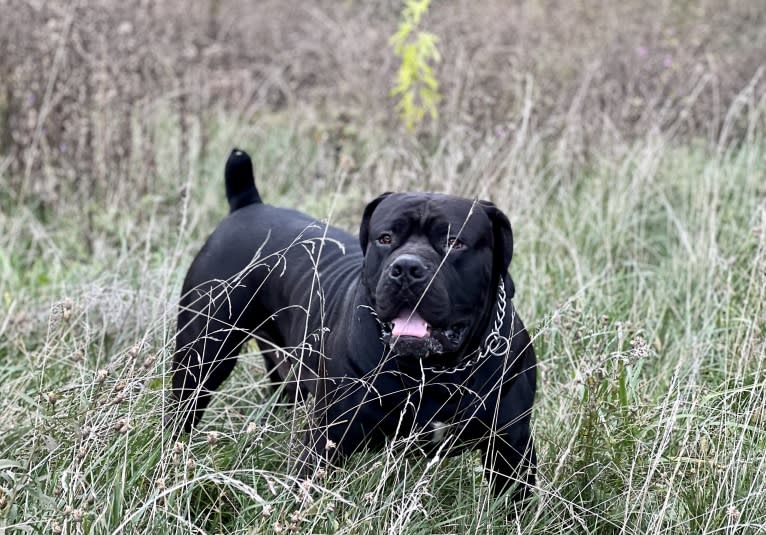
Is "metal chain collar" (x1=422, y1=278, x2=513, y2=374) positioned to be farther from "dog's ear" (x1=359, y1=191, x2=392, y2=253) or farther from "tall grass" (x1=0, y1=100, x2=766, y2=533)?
"dog's ear" (x1=359, y1=191, x2=392, y2=253)

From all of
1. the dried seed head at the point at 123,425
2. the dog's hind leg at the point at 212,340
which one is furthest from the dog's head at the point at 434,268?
the dried seed head at the point at 123,425

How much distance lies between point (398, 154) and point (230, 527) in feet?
9.47

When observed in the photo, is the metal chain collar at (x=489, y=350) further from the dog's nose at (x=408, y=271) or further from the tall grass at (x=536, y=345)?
the dog's nose at (x=408, y=271)

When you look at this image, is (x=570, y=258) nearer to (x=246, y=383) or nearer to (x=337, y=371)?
(x=246, y=383)

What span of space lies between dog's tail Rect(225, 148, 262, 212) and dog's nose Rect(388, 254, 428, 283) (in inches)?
41.9

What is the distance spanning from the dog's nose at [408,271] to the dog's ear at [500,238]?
11.9 inches

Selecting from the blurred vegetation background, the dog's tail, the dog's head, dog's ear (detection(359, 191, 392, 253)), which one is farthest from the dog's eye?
the blurred vegetation background

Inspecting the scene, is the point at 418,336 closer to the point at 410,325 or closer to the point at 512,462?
the point at 410,325

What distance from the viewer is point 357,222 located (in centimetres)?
510

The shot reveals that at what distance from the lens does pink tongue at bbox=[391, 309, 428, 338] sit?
2727 millimetres

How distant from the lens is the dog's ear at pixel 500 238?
2.92 meters

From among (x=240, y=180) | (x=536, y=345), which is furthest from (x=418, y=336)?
(x=536, y=345)

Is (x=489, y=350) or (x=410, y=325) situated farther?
(x=489, y=350)

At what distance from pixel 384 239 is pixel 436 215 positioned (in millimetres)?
164
